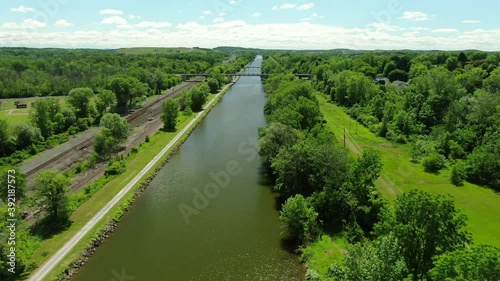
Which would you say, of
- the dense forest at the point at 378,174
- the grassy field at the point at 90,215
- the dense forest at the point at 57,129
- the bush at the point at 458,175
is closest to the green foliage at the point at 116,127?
the dense forest at the point at 57,129

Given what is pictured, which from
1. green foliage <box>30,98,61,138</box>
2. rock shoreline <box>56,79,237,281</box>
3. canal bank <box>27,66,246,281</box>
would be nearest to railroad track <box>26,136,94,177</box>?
green foliage <box>30,98,61,138</box>

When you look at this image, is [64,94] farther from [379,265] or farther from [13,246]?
[379,265]

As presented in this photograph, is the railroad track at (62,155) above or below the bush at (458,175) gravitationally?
below

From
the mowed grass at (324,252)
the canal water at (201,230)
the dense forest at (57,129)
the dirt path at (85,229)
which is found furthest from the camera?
the dense forest at (57,129)

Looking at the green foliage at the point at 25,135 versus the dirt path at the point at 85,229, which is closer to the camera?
the dirt path at the point at 85,229

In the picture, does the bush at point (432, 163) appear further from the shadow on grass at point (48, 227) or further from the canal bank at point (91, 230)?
the shadow on grass at point (48, 227)

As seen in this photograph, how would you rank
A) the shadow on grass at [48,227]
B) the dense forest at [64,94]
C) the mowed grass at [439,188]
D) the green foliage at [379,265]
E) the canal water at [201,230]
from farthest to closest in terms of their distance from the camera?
the dense forest at [64,94], the mowed grass at [439,188], the shadow on grass at [48,227], the canal water at [201,230], the green foliage at [379,265]

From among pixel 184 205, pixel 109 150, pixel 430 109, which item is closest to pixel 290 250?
pixel 184 205
